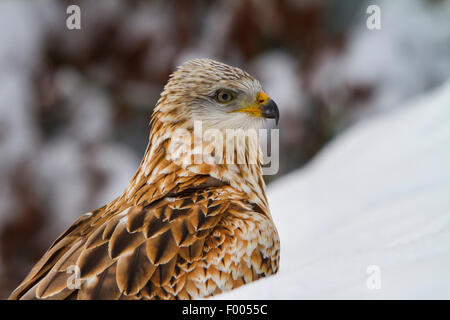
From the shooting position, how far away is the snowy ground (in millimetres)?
1421

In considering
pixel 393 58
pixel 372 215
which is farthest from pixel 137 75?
pixel 372 215

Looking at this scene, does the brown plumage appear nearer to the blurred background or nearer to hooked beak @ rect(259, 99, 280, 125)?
hooked beak @ rect(259, 99, 280, 125)

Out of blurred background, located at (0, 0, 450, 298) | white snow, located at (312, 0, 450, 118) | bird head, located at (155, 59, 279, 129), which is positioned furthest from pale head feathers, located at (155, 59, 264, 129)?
white snow, located at (312, 0, 450, 118)

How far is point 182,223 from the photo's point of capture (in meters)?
1.73

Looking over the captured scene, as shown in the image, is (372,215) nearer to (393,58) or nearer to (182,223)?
(182,223)

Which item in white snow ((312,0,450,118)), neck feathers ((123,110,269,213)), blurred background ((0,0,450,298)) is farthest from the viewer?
white snow ((312,0,450,118))

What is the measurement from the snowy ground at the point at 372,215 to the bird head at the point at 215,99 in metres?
0.60

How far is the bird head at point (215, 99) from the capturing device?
2.10 m

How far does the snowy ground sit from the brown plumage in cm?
15

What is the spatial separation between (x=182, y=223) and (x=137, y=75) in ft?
12.0

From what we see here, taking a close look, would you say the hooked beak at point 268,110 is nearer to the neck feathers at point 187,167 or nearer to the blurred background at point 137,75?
the neck feathers at point 187,167

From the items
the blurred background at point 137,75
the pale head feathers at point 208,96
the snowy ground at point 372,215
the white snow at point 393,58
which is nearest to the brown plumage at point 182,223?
the pale head feathers at point 208,96

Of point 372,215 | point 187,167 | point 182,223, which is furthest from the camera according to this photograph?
point 372,215
